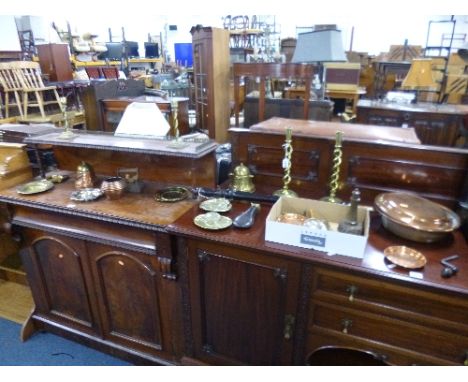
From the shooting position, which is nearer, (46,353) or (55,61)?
(46,353)

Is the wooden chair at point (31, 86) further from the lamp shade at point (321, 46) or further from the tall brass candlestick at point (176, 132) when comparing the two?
the tall brass candlestick at point (176, 132)

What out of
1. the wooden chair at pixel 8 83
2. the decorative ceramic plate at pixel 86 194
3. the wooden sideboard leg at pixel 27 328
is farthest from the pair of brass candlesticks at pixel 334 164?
the wooden chair at pixel 8 83

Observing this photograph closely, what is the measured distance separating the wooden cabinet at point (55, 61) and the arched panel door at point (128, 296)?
418 cm

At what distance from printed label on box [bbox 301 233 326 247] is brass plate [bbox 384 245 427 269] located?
204mm

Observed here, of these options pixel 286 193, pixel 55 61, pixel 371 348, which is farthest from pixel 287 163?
pixel 55 61

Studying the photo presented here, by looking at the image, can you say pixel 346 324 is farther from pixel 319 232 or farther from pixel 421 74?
pixel 421 74

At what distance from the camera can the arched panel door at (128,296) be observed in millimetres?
1478

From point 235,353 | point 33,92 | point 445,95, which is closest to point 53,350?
point 235,353

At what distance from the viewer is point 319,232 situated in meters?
1.10

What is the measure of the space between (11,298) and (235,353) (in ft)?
5.36

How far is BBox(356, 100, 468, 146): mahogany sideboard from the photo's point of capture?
126 inches

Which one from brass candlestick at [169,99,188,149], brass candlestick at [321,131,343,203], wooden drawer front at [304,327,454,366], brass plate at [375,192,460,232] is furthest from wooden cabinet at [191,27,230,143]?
wooden drawer front at [304,327,454,366]

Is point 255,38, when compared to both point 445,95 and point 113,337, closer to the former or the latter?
point 445,95

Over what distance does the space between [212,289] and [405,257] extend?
717 mm
